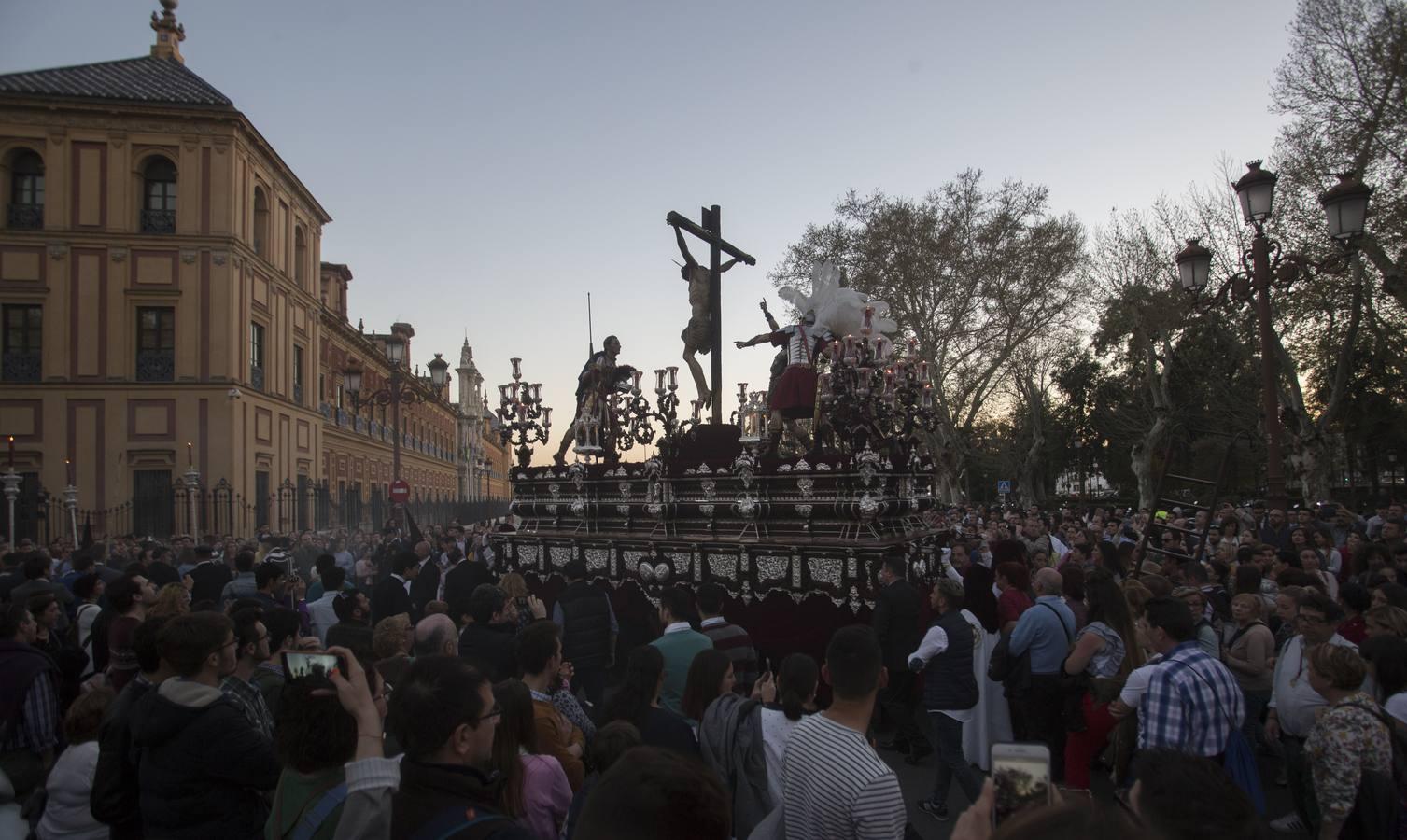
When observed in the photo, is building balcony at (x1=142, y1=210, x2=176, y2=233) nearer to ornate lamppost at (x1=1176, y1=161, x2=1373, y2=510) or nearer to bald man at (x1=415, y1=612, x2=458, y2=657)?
bald man at (x1=415, y1=612, x2=458, y2=657)

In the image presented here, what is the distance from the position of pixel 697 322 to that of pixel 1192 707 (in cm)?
1057

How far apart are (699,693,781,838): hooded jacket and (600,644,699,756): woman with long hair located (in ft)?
0.51

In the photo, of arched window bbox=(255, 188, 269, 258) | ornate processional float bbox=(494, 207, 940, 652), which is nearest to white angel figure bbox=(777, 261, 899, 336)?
ornate processional float bbox=(494, 207, 940, 652)

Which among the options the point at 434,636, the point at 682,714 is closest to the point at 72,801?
the point at 434,636

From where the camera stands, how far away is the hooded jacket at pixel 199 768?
348cm

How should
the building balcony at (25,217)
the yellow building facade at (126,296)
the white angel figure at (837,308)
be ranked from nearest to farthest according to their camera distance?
the white angel figure at (837,308)
the yellow building facade at (126,296)
the building balcony at (25,217)

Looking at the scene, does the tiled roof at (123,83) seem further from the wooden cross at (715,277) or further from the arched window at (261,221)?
the wooden cross at (715,277)

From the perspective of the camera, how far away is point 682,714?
468 cm

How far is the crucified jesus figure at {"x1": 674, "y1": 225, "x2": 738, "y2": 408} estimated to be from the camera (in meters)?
14.2

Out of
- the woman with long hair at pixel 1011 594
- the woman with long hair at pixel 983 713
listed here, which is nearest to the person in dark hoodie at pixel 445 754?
the woman with long hair at pixel 983 713

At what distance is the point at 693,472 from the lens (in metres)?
12.1

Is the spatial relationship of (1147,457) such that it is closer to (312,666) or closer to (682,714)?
(682,714)

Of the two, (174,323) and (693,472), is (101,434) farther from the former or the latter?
(693,472)

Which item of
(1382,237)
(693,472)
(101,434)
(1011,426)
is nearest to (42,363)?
(101,434)
